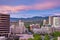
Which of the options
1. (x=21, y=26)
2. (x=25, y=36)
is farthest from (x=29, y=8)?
(x=25, y=36)

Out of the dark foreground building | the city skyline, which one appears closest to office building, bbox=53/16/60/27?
the city skyline

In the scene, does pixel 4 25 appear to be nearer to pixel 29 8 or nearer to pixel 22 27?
pixel 22 27

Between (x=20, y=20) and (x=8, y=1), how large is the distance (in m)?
0.43

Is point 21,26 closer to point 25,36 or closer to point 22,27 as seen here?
point 22,27

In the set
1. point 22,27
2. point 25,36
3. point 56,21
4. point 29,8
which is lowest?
point 25,36

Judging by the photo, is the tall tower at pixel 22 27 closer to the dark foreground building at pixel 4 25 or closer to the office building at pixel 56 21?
the dark foreground building at pixel 4 25

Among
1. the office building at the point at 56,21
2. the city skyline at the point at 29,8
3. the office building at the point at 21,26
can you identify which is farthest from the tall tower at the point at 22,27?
the office building at the point at 56,21

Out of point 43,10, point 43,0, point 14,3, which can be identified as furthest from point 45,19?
point 14,3

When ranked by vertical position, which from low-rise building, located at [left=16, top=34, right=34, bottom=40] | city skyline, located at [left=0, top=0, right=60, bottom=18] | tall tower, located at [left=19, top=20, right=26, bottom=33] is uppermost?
city skyline, located at [left=0, top=0, right=60, bottom=18]

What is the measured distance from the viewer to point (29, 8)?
3117 millimetres

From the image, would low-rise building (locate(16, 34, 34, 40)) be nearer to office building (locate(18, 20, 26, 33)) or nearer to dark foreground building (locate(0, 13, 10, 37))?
office building (locate(18, 20, 26, 33))

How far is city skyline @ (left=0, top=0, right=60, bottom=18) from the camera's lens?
3082mm

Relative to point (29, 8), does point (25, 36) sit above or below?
below

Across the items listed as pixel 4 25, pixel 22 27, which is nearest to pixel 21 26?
pixel 22 27
